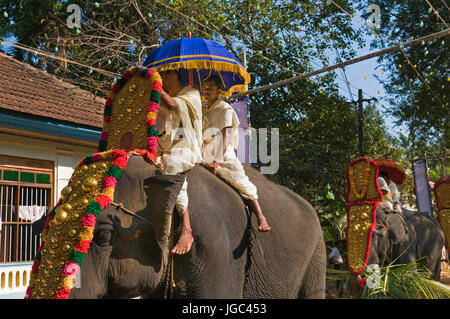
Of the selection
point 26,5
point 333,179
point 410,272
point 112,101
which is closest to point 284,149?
point 333,179

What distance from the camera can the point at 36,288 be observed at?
2.43m

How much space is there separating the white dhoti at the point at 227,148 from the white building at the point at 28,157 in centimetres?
516

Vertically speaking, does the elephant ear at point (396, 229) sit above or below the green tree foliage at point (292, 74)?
below

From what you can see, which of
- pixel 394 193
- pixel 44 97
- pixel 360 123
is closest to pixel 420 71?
pixel 360 123

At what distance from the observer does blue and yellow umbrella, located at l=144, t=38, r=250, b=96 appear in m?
3.79

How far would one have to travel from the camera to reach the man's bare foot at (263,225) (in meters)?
3.37

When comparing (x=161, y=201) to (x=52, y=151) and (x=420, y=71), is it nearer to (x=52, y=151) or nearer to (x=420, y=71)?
(x=52, y=151)

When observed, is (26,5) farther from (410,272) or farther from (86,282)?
(86,282)

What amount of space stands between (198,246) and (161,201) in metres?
Result: 0.44

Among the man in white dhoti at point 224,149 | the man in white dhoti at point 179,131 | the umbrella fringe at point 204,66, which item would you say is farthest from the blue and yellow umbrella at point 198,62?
the man in white dhoti at point 179,131

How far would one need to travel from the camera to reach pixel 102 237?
2.56 m

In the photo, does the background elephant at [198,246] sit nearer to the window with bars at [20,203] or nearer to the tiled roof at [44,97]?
the tiled roof at [44,97]

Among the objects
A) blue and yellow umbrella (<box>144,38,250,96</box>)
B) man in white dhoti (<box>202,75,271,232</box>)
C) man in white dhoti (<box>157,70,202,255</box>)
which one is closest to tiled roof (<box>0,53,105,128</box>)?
blue and yellow umbrella (<box>144,38,250,96</box>)

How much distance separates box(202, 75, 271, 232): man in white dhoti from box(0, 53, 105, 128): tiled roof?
512 centimetres
